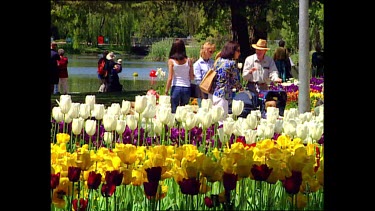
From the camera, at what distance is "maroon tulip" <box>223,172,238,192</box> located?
2.80m

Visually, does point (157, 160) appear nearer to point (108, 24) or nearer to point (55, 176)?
point (55, 176)

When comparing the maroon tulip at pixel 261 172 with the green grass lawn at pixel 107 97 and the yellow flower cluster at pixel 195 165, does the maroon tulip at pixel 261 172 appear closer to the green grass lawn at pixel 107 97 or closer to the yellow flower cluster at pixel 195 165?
the yellow flower cluster at pixel 195 165

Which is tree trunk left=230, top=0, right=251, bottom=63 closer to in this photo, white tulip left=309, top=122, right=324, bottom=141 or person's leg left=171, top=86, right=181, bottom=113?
person's leg left=171, top=86, right=181, bottom=113

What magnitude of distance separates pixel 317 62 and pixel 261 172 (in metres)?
16.4

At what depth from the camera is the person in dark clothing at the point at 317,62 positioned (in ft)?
61.5

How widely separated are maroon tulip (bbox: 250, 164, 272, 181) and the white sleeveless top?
21.3ft

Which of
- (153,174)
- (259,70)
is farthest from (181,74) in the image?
(153,174)

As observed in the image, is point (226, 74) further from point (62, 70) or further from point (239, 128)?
point (62, 70)

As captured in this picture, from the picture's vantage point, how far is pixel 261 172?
9.66 feet

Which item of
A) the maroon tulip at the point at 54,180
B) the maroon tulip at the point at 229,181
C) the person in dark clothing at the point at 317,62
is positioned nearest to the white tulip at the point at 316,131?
the maroon tulip at the point at 229,181

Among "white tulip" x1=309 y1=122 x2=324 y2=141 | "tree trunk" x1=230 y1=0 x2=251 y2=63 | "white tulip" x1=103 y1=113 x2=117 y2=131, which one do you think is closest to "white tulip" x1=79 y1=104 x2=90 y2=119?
"white tulip" x1=103 y1=113 x2=117 y2=131

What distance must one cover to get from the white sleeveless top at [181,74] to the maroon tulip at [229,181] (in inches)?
260
